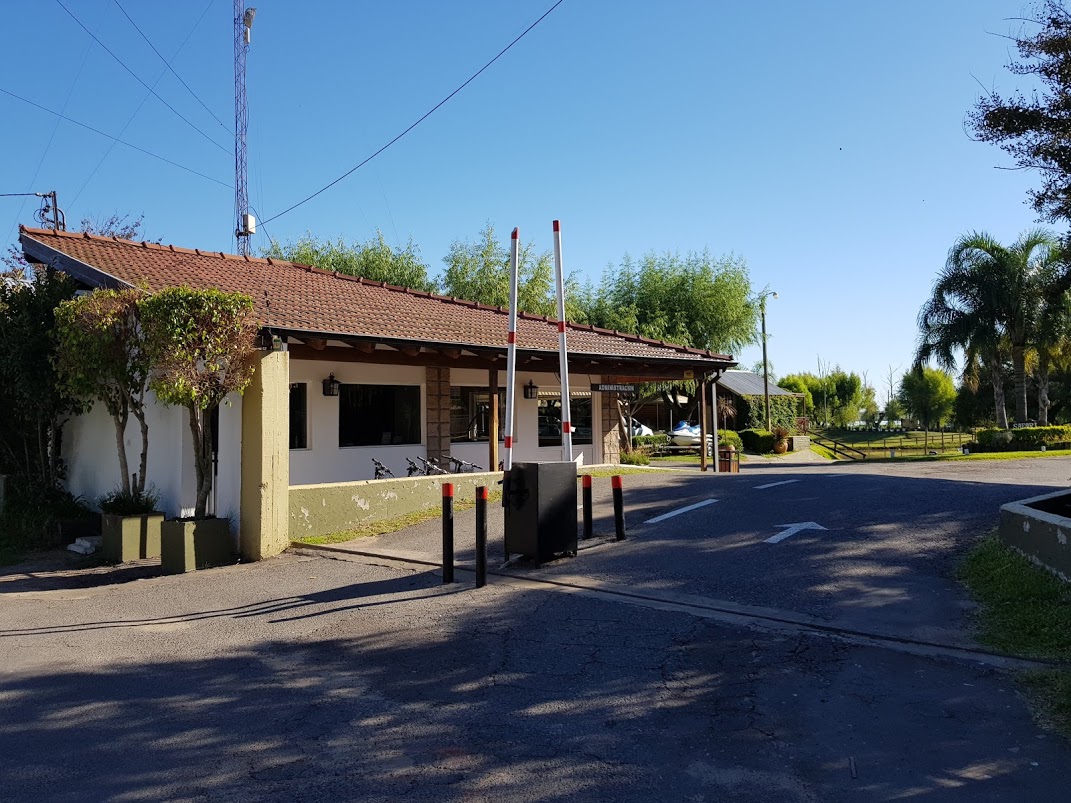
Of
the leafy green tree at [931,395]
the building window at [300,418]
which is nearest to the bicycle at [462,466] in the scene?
the building window at [300,418]

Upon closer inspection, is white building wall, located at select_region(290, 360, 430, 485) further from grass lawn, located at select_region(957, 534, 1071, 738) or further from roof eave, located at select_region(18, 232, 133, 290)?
grass lawn, located at select_region(957, 534, 1071, 738)

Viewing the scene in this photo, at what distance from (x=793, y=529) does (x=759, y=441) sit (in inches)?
1239

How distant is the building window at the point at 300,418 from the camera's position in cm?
1520

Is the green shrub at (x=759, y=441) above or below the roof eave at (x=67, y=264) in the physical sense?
below

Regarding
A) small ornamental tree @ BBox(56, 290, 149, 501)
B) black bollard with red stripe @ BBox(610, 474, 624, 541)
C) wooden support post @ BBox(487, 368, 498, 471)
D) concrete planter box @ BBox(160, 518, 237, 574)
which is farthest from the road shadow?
wooden support post @ BBox(487, 368, 498, 471)

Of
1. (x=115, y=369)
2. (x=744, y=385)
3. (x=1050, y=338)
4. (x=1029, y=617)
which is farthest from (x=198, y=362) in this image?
(x=744, y=385)

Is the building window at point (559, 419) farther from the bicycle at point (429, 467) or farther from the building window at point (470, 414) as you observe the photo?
the bicycle at point (429, 467)

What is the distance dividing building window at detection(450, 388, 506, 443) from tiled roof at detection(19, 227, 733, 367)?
1.64 meters

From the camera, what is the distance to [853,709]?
470cm

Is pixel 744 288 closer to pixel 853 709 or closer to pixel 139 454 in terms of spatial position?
pixel 139 454

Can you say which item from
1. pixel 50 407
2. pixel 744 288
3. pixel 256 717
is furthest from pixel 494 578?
pixel 744 288

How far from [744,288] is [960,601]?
106 ft

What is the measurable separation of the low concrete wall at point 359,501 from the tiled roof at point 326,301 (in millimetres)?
2414

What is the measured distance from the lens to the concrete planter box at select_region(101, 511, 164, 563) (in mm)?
10922
